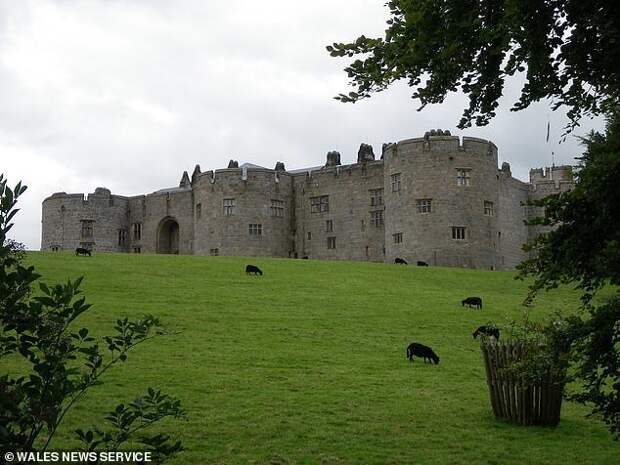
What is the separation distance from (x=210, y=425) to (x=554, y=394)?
636cm

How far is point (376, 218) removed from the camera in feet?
193

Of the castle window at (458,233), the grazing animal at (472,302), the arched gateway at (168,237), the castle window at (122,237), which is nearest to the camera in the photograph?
the grazing animal at (472,302)

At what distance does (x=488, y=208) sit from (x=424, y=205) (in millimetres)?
5040

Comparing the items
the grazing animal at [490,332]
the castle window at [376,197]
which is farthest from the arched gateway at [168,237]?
the grazing animal at [490,332]

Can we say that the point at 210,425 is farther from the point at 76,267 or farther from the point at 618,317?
the point at 76,267

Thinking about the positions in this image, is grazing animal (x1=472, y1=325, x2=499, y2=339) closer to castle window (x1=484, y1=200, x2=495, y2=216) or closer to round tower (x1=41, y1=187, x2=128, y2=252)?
castle window (x1=484, y1=200, x2=495, y2=216)

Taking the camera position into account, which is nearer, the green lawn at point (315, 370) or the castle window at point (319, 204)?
the green lawn at point (315, 370)

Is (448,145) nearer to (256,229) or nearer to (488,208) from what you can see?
(488,208)

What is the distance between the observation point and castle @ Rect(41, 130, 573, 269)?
174ft

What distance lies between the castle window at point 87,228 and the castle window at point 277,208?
19.6 m

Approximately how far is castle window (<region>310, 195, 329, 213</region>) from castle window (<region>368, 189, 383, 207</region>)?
433cm

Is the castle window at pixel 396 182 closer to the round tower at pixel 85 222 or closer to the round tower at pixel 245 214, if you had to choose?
the round tower at pixel 245 214

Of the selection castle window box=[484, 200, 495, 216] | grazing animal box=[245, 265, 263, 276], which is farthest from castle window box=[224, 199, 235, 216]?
grazing animal box=[245, 265, 263, 276]

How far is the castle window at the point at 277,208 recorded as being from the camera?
6181 centimetres
